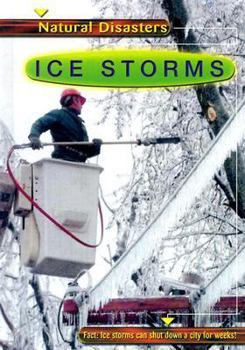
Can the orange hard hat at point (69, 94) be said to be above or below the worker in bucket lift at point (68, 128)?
above

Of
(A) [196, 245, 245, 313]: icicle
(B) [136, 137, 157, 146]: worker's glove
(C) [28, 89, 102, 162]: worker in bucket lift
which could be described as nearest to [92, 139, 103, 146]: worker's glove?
(C) [28, 89, 102, 162]: worker in bucket lift

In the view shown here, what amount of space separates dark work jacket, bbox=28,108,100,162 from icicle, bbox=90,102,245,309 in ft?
1.48

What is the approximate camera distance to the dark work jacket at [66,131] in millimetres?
6258

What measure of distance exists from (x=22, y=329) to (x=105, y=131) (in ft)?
3.35

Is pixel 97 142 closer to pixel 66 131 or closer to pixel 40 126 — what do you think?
pixel 66 131

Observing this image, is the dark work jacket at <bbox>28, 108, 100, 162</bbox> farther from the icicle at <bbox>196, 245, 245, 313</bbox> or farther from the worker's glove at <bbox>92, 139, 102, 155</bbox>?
the icicle at <bbox>196, 245, 245, 313</bbox>

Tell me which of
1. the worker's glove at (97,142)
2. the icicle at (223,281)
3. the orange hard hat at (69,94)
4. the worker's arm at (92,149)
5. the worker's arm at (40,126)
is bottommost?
the icicle at (223,281)

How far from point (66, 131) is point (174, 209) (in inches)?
25.3

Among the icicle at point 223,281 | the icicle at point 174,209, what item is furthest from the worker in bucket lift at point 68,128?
the icicle at point 223,281

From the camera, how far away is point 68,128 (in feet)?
20.7

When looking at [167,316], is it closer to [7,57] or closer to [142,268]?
[142,268]

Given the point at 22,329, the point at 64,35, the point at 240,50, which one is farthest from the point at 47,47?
the point at 22,329

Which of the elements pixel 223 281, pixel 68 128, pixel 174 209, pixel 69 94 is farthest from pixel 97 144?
pixel 223 281

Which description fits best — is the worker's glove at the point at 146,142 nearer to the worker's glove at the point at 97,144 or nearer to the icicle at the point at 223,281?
the worker's glove at the point at 97,144
